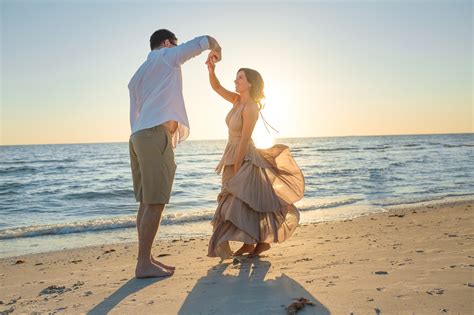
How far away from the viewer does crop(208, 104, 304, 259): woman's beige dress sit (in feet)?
14.8

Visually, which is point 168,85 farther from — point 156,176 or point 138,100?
point 156,176

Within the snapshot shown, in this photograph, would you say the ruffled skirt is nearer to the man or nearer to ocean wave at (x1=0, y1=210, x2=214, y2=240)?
the man

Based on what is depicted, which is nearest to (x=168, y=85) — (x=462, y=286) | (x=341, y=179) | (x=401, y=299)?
(x=401, y=299)

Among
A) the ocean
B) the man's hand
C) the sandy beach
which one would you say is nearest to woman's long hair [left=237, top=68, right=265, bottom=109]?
the man's hand

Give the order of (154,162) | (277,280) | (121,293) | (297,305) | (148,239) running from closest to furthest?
1. (297,305)
2. (121,293)
3. (277,280)
4. (154,162)
5. (148,239)

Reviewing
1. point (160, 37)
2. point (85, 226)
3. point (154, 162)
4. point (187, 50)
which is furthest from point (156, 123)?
point (85, 226)

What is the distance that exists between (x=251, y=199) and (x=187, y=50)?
1590mm

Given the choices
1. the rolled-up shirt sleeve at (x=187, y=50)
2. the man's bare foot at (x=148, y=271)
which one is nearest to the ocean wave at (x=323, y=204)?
the man's bare foot at (x=148, y=271)

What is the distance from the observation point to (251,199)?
14.9 ft

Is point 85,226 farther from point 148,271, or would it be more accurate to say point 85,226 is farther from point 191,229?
point 148,271

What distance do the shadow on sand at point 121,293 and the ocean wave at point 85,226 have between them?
15.5 feet

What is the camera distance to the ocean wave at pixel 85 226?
8.04 m

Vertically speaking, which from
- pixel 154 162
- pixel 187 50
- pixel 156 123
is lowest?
pixel 154 162

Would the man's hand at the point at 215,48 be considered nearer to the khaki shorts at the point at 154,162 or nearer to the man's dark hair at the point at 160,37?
the man's dark hair at the point at 160,37
